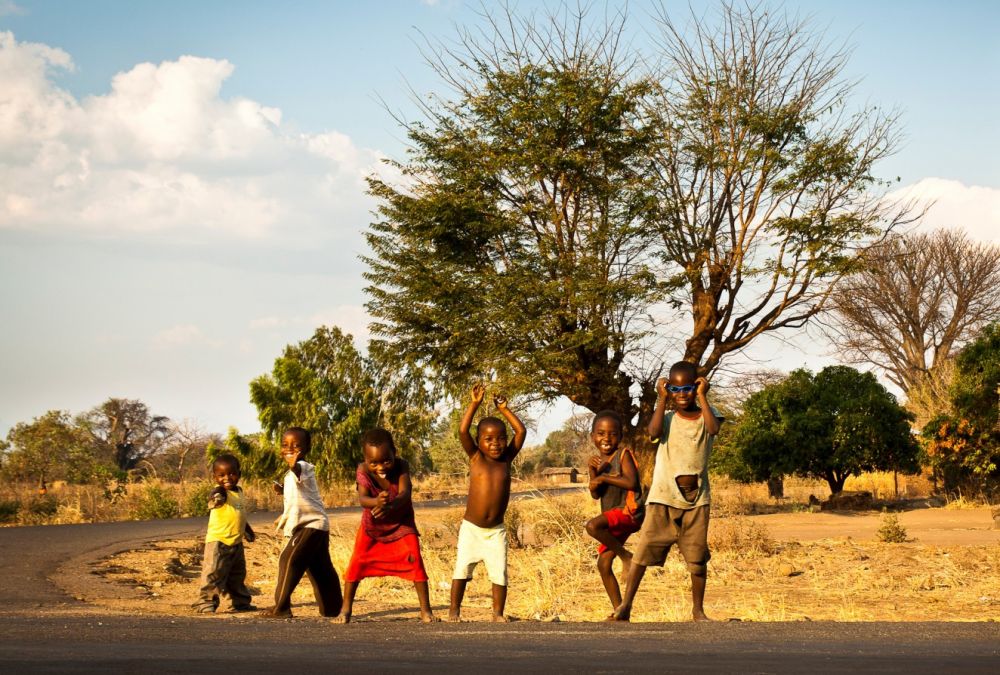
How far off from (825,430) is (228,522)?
19.1 metres

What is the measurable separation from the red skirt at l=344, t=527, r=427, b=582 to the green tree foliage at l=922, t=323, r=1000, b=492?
19.1 m

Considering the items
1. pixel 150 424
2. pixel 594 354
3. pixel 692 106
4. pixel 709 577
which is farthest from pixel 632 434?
pixel 150 424

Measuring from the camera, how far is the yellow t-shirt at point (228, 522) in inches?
421

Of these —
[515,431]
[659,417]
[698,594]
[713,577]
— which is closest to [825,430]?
[713,577]

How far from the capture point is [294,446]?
950cm

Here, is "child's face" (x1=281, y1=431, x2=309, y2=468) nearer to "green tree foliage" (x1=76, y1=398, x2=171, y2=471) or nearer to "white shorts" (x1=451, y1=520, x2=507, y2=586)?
"white shorts" (x1=451, y1=520, x2=507, y2=586)

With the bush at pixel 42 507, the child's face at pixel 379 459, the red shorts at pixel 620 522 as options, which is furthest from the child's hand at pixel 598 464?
the bush at pixel 42 507

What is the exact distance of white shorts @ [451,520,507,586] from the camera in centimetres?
868

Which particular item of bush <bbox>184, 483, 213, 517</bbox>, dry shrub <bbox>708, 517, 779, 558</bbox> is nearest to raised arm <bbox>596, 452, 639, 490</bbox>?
dry shrub <bbox>708, 517, 779, 558</bbox>

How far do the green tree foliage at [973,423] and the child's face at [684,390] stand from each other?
18.4 metres

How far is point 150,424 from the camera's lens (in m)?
68.8

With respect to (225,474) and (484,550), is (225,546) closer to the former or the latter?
(225,474)

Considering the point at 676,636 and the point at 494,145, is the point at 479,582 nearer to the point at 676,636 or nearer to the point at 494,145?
the point at 676,636

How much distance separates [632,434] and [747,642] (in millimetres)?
→ 15963
